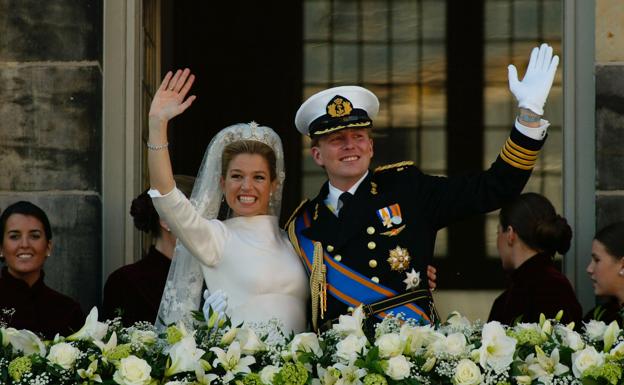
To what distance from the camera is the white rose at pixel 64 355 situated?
4945mm

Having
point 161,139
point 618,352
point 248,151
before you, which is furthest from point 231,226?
point 618,352

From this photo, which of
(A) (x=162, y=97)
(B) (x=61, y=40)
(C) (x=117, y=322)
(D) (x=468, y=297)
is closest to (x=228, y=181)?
(A) (x=162, y=97)

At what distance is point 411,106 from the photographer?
9.65 metres

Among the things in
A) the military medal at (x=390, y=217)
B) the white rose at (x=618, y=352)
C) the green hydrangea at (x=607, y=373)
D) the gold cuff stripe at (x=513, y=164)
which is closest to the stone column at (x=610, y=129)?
the gold cuff stripe at (x=513, y=164)

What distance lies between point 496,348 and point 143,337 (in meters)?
1.10

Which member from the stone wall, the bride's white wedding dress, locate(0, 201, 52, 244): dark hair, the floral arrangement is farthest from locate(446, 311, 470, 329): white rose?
the stone wall

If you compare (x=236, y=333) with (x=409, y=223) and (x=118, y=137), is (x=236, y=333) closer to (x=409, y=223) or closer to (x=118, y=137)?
(x=409, y=223)

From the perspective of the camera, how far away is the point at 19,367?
493 cm

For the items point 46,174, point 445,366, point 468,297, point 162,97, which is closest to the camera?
point 445,366

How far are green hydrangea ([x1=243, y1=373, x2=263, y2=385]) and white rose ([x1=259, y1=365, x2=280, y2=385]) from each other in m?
0.01

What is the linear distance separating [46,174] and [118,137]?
35cm

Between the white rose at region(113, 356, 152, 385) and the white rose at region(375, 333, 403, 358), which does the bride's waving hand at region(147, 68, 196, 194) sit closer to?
the white rose at region(113, 356, 152, 385)

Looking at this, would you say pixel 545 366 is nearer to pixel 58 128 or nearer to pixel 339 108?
pixel 339 108

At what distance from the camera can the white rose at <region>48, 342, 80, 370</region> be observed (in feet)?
16.2
